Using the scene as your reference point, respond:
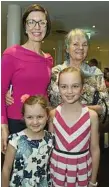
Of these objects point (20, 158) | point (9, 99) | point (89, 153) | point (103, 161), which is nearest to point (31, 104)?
point (9, 99)

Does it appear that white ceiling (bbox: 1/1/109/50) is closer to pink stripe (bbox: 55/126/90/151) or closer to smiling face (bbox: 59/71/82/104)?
smiling face (bbox: 59/71/82/104)

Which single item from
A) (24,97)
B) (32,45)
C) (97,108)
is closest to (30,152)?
(24,97)

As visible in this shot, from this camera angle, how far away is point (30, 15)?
4.68ft

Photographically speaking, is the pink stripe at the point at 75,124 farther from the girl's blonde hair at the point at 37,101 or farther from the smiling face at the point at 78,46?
the smiling face at the point at 78,46

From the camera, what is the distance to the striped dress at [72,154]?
4.28 feet

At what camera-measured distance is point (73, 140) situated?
1311 mm

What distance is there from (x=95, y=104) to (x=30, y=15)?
577mm

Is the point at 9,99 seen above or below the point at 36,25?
below

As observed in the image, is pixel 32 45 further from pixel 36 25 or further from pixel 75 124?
pixel 75 124

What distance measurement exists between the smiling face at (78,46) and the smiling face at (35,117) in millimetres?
367

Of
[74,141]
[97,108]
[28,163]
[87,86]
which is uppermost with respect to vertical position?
[87,86]

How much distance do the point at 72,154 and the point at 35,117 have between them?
9.5 inches

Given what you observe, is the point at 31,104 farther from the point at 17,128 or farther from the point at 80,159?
the point at 80,159

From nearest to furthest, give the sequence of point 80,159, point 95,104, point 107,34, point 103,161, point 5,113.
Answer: point 80,159, point 5,113, point 95,104, point 103,161, point 107,34
